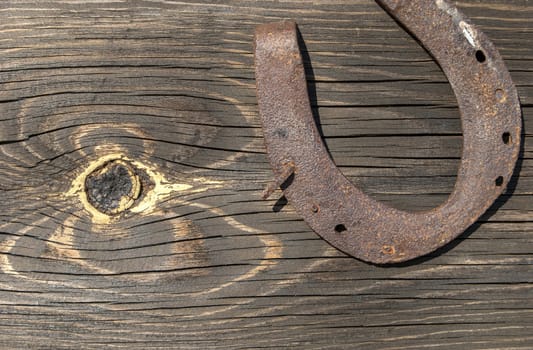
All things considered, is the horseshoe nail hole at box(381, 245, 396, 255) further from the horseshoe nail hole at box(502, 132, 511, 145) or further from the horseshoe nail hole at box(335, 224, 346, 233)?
the horseshoe nail hole at box(502, 132, 511, 145)

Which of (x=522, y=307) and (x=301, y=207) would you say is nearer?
(x=301, y=207)

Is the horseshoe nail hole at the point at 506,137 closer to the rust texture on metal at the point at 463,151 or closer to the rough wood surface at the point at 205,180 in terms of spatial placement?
the rust texture on metal at the point at 463,151

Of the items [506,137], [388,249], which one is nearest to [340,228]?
[388,249]

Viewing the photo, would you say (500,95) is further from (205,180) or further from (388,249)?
(205,180)

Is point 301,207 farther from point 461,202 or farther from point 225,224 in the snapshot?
point 461,202

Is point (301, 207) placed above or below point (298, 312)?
above

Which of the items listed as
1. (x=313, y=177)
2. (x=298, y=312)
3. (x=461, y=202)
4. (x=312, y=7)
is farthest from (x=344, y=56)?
(x=298, y=312)
